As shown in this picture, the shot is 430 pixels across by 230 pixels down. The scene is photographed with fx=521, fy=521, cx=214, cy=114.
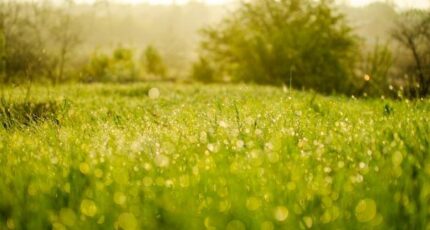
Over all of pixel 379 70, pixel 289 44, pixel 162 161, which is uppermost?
pixel 289 44

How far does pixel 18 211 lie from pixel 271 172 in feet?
4.40

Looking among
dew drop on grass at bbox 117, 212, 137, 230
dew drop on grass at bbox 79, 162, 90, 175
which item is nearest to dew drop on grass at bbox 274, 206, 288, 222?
dew drop on grass at bbox 117, 212, 137, 230

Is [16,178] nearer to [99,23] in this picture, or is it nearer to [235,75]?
[235,75]

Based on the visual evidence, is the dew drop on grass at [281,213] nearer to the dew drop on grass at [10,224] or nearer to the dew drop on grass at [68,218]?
the dew drop on grass at [68,218]

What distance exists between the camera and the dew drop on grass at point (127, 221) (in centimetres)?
234

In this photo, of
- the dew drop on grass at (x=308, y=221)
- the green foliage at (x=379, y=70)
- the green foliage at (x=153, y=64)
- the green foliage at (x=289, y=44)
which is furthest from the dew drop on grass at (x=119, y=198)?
the green foliage at (x=153, y=64)

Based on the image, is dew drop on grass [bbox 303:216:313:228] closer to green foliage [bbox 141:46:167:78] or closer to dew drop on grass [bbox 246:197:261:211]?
dew drop on grass [bbox 246:197:261:211]

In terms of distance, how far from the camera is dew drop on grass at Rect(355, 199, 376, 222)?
234 centimetres

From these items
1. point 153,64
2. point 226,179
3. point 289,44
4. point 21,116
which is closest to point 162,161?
point 226,179

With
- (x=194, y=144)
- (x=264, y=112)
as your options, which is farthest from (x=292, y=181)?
(x=264, y=112)

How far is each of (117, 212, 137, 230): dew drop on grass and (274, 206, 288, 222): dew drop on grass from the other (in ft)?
2.09

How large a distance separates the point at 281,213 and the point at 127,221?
27.4 inches

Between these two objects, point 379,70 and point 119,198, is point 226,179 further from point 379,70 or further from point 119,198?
point 379,70

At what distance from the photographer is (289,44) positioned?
24953 mm
